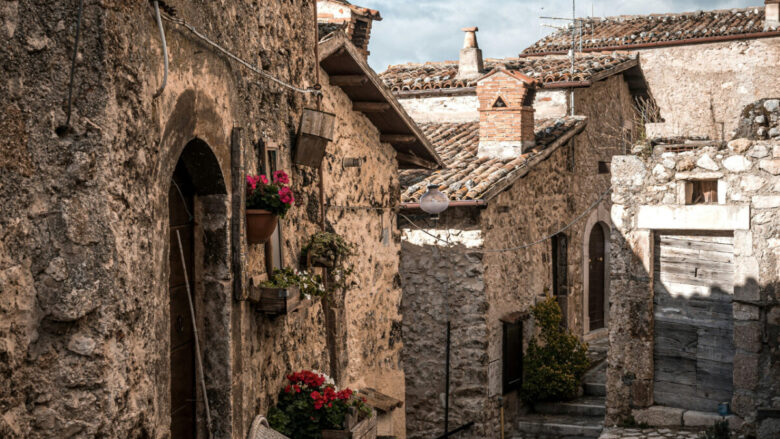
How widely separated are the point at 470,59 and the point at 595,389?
6.92 metres

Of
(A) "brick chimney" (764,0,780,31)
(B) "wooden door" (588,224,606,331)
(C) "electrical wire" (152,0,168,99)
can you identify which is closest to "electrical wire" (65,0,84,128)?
(C) "electrical wire" (152,0,168,99)

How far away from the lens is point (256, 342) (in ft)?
18.2

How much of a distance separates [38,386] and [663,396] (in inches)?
310

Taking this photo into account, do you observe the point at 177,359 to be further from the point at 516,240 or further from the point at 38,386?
the point at 516,240

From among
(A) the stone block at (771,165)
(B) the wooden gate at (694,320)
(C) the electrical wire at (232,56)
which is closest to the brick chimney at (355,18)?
(B) the wooden gate at (694,320)

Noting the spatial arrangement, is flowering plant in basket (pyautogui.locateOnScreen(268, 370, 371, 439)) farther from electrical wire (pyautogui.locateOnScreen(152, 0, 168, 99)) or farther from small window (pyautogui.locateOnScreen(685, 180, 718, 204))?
small window (pyautogui.locateOnScreen(685, 180, 718, 204))

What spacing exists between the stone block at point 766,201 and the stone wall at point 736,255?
1cm

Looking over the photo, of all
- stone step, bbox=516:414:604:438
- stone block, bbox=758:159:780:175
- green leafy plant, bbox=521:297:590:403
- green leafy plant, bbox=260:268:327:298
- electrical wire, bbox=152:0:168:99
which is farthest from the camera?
green leafy plant, bbox=521:297:590:403

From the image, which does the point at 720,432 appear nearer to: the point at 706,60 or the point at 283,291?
the point at 283,291

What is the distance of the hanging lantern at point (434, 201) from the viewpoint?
1091 centimetres

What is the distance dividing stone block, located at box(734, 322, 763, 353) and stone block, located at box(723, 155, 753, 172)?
1636 mm

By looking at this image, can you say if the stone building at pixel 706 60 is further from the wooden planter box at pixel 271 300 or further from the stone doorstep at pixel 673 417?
the wooden planter box at pixel 271 300

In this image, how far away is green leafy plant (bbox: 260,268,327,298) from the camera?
18.8 feet

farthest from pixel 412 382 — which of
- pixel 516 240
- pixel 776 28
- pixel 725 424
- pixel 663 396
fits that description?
pixel 776 28
